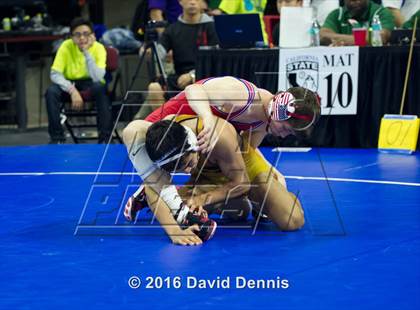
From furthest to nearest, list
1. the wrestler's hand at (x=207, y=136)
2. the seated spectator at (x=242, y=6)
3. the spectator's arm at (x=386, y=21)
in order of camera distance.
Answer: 1. the seated spectator at (x=242, y=6)
2. the spectator's arm at (x=386, y=21)
3. the wrestler's hand at (x=207, y=136)

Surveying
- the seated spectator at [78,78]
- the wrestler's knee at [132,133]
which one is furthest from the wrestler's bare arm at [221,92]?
the seated spectator at [78,78]

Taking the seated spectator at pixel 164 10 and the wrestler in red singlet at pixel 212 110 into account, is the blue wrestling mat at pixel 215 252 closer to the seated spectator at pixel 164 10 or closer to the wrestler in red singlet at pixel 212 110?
the wrestler in red singlet at pixel 212 110

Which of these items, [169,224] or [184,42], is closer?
[169,224]

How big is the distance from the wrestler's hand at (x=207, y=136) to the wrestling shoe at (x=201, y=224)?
1.21 feet

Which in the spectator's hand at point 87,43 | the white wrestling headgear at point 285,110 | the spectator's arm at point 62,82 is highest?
the white wrestling headgear at point 285,110

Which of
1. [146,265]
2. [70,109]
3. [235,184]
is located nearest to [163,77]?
[70,109]

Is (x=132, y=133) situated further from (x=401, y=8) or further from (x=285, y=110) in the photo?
(x=401, y=8)

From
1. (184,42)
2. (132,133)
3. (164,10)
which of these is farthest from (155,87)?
(132,133)

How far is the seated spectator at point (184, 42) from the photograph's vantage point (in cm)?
980

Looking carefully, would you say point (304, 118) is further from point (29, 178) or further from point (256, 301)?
point (29, 178)

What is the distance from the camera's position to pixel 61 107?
1002 centimetres

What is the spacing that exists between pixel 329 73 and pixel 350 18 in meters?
0.87

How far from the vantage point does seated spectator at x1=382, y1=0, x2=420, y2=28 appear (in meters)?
9.74

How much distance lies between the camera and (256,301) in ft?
13.3
